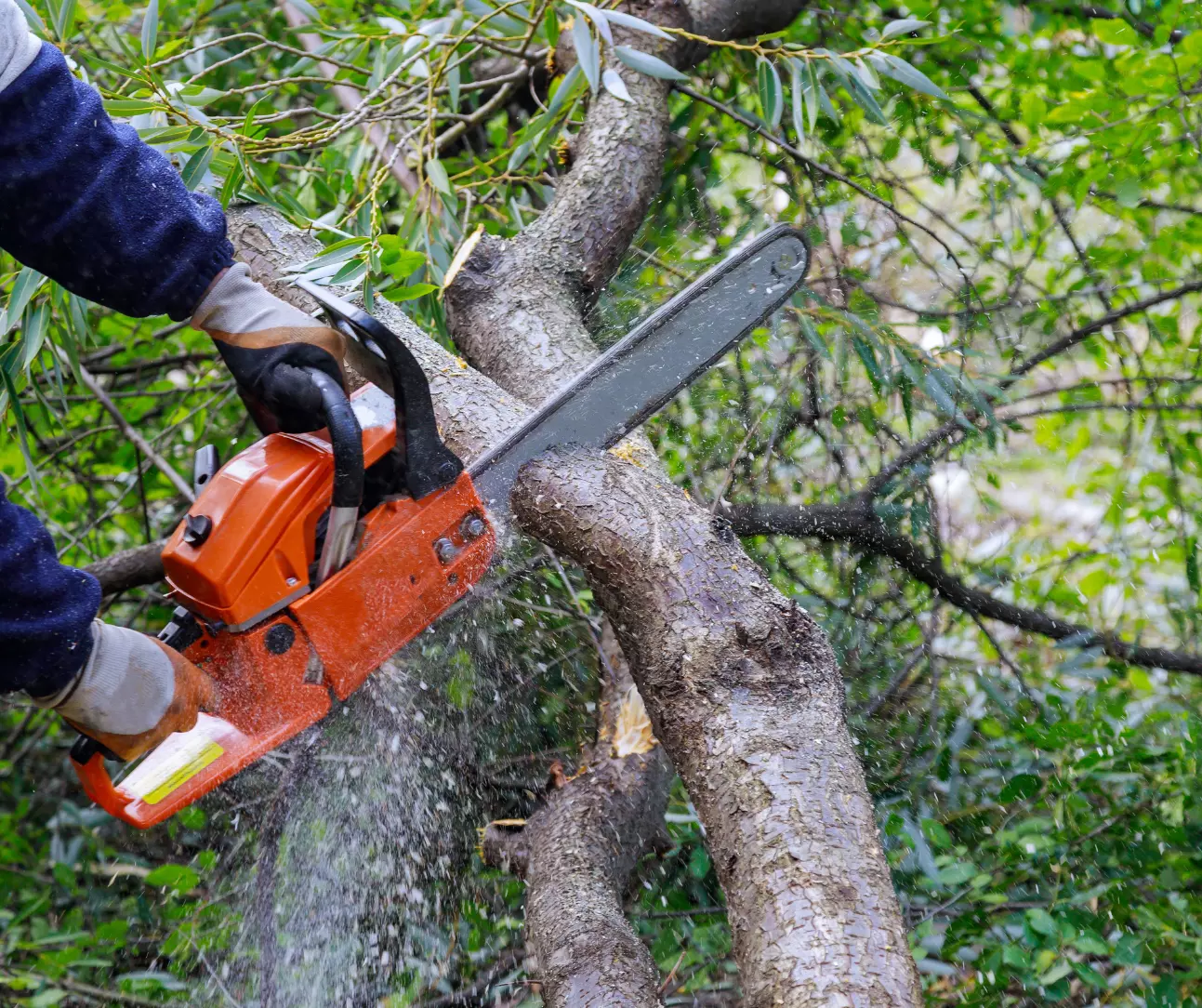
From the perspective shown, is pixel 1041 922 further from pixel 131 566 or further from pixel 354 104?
pixel 354 104

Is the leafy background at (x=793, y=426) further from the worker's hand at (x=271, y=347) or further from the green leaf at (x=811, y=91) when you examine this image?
the worker's hand at (x=271, y=347)

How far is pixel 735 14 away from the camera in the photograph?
2.97 metres

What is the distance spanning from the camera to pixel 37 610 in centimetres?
161

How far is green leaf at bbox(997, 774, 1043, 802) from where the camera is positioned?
2.18 metres

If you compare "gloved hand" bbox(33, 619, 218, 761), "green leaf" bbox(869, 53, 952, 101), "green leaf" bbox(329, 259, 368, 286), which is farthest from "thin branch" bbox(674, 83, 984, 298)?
"gloved hand" bbox(33, 619, 218, 761)

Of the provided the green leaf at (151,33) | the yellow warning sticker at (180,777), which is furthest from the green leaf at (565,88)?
the yellow warning sticker at (180,777)

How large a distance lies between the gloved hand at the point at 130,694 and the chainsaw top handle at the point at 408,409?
19.9 inches

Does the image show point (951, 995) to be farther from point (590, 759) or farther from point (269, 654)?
point (269, 654)

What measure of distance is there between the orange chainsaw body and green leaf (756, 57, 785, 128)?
3.99 feet

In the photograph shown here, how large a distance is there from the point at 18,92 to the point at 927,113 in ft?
7.68

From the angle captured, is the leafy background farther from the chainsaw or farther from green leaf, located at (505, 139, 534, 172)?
the chainsaw

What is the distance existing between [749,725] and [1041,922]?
0.86 metres

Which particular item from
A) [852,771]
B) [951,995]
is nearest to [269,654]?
[852,771]

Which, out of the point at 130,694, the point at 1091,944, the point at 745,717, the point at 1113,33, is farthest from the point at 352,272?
the point at 1113,33
